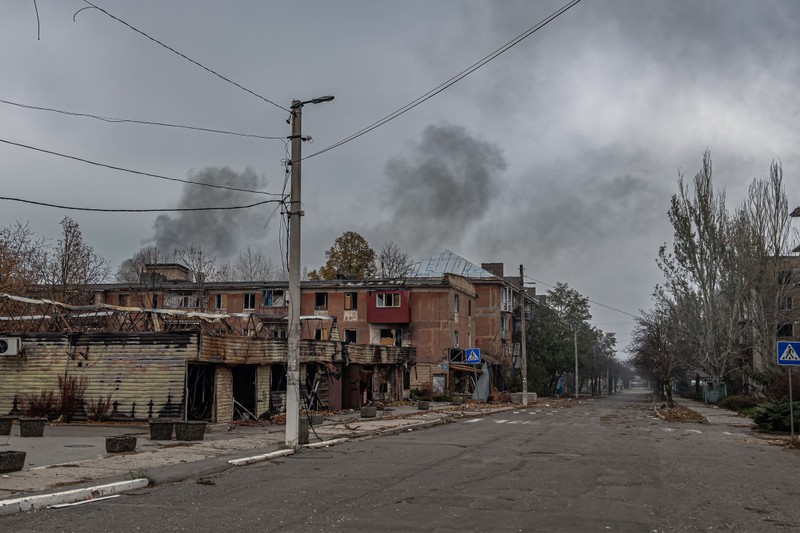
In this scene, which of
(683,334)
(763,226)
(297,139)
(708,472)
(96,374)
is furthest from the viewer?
(683,334)

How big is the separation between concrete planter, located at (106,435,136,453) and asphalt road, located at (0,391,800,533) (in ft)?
11.8

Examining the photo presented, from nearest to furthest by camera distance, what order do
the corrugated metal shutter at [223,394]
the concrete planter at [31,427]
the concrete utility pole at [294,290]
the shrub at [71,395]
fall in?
the concrete utility pole at [294,290] < the concrete planter at [31,427] < the shrub at [71,395] < the corrugated metal shutter at [223,394]

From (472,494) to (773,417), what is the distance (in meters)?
18.4

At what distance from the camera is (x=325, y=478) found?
489 inches

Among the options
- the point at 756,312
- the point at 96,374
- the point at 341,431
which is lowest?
the point at 341,431

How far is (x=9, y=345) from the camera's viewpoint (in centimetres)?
2573

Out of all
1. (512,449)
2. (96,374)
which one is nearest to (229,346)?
(96,374)

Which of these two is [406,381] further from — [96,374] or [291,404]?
[291,404]

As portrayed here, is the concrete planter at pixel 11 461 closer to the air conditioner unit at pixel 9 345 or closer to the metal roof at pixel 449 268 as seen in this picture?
the air conditioner unit at pixel 9 345

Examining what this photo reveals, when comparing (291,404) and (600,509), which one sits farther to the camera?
(291,404)

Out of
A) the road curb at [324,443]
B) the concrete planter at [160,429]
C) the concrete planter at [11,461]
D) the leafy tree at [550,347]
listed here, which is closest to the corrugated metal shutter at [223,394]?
the concrete planter at [160,429]

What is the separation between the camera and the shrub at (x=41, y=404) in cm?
2550

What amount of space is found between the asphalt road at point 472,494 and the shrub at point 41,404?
1339 cm

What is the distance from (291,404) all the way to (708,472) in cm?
1003
